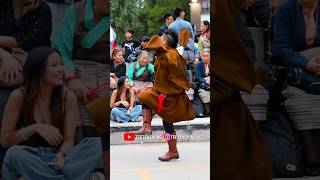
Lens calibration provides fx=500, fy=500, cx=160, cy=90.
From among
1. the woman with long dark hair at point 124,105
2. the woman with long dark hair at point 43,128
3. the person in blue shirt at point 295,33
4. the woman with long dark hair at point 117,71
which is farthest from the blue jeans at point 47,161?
the woman with long dark hair at point 117,71

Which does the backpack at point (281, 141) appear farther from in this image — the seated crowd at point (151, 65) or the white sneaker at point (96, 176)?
the seated crowd at point (151, 65)

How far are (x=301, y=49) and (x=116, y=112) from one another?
2554mm

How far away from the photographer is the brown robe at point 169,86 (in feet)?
11.3

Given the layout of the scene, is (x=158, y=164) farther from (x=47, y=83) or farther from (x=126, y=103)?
(x=47, y=83)

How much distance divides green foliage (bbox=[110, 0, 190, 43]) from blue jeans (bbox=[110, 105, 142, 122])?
99 centimetres

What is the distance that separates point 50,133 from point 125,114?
6.90 feet

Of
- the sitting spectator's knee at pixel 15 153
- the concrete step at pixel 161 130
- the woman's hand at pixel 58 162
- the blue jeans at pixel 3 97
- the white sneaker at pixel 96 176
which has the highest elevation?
the blue jeans at pixel 3 97

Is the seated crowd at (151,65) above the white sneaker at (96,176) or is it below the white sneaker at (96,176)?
above

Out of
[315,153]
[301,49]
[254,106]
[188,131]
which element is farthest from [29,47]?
[188,131]

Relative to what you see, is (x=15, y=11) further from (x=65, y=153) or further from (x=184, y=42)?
(x=184, y=42)

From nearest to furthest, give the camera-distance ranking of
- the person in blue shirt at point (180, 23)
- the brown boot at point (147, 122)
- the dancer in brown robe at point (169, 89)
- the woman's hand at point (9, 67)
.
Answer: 1. the woman's hand at point (9, 67)
2. the person in blue shirt at point (180, 23)
3. the dancer in brown robe at point (169, 89)
4. the brown boot at point (147, 122)

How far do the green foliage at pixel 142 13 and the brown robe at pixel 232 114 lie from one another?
0.89 meters

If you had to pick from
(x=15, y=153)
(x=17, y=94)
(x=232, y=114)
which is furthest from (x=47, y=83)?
(x=232, y=114)

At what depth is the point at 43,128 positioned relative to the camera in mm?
2244
